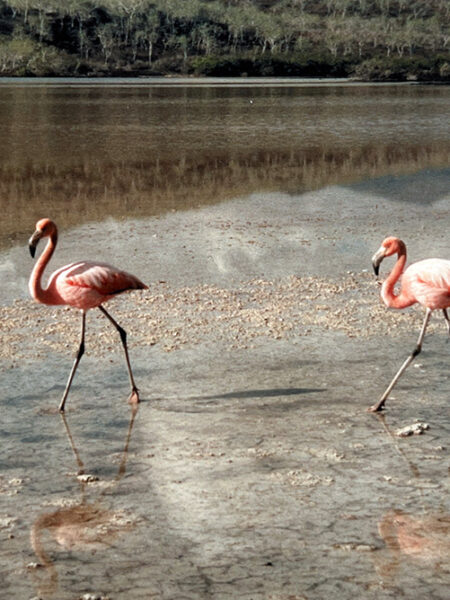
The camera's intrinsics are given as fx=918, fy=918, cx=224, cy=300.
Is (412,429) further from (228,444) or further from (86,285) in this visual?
(86,285)

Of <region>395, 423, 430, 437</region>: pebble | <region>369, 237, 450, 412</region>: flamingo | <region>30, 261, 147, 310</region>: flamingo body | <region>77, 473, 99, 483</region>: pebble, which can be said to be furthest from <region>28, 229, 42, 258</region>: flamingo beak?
<region>395, 423, 430, 437</region>: pebble

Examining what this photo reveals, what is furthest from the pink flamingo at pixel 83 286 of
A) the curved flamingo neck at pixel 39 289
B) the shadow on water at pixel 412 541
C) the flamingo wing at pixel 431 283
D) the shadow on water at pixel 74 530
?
→ the shadow on water at pixel 412 541

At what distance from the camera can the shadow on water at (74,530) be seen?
494 cm

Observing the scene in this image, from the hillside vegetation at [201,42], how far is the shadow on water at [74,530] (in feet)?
355

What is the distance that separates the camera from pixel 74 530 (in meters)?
5.42

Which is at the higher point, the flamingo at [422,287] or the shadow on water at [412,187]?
the flamingo at [422,287]

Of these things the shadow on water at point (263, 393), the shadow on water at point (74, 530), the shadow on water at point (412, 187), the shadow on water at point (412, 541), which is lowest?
the shadow on water at point (412, 187)

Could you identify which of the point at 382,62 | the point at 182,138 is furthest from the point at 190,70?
the point at 182,138

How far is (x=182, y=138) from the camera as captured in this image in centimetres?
3056

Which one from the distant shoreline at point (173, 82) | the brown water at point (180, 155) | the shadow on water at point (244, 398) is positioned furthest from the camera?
the distant shoreline at point (173, 82)

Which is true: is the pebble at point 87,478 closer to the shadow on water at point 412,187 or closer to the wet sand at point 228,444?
the wet sand at point 228,444

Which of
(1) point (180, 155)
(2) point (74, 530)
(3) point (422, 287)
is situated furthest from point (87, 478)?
(1) point (180, 155)

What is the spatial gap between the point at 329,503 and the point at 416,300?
7.84ft

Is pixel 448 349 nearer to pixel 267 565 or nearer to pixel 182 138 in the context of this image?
pixel 267 565
